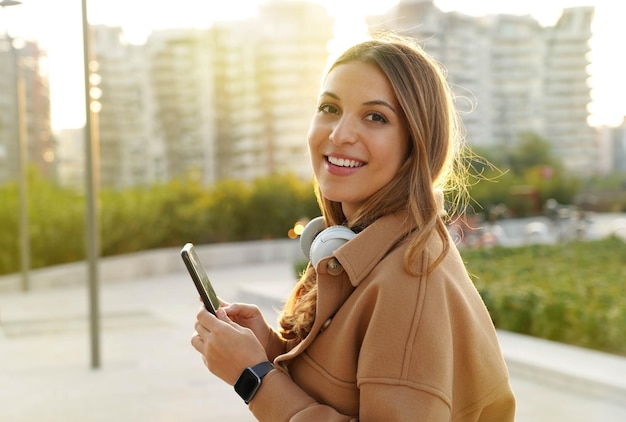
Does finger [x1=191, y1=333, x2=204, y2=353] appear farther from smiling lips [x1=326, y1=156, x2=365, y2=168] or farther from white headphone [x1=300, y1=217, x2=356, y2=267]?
smiling lips [x1=326, y1=156, x2=365, y2=168]

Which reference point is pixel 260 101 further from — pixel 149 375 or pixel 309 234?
pixel 309 234

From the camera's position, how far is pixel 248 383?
1267 millimetres

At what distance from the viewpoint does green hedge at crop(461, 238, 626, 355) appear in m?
5.08

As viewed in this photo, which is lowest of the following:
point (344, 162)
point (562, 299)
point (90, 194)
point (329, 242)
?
point (562, 299)

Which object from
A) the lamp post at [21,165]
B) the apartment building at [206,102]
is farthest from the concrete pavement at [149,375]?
the apartment building at [206,102]

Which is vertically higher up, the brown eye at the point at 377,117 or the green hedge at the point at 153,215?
the brown eye at the point at 377,117

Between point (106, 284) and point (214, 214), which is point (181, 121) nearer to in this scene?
point (214, 214)

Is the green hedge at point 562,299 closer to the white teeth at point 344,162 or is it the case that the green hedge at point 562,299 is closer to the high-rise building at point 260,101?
the white teeth at point 344,162

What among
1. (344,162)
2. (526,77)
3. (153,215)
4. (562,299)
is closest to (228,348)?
(344,162)

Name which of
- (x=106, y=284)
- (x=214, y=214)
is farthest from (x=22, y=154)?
(x=214, y=214)

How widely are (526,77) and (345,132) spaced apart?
78.9 feet

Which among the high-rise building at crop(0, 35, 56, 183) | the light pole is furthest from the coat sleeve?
the high-rise building at crop(0, 35, 56, 183)

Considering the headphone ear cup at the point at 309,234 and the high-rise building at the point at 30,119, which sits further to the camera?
the high-rise building at the point at 30,119

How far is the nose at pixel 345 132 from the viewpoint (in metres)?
1.28
